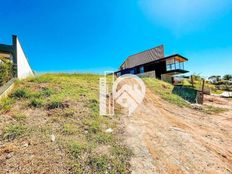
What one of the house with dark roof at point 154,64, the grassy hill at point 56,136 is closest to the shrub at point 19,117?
the grassy hill at point 56,136

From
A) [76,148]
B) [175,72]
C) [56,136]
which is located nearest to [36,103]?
[56,136]

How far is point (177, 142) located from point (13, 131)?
16.4 feet

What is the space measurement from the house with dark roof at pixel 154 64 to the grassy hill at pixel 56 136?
17729mm

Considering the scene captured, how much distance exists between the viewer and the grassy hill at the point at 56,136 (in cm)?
401

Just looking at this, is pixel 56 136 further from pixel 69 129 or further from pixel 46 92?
pixel 46 92

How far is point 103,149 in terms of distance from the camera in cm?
476

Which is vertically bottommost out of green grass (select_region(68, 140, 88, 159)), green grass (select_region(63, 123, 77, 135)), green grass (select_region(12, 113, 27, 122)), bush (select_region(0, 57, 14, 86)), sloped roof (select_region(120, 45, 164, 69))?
green grass (select_region(68, 140, 88, 159))

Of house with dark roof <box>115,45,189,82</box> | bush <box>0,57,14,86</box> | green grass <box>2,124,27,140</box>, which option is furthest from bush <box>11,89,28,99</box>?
house with dark roof <box>115,45,189,82</box>

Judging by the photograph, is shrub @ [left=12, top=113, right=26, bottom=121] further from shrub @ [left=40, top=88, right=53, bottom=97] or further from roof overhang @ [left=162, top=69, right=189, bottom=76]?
roof overhang @ [left=162, top=69, right=189, bottom=76]

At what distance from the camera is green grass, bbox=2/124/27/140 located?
15.9ft

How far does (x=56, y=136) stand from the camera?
5.09m

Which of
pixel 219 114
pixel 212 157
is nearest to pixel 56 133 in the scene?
pixel 212 157

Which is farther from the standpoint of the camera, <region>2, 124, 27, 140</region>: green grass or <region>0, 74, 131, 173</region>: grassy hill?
<region>2, 124, 27, 140</region>: green grass

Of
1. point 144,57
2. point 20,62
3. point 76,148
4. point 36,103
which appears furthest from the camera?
point 144,57
